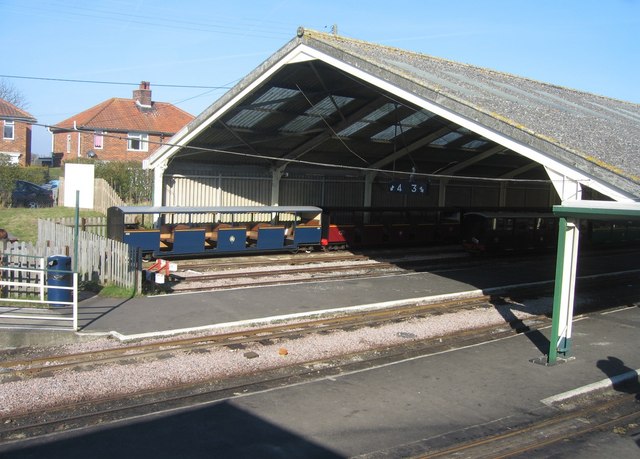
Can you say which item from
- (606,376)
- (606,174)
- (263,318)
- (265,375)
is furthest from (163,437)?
(606,174)

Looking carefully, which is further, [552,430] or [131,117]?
[131,117]

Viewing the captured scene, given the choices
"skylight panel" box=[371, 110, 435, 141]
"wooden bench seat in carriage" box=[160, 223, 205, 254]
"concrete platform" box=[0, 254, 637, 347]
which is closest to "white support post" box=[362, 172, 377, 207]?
"skylight panel" box=[371, 110, 435, 141]

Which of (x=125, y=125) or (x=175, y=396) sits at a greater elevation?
(x=125, y=125)

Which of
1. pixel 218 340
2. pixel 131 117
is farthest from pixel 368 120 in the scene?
pixel 131 117

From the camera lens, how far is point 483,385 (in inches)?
386

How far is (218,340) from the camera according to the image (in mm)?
11789

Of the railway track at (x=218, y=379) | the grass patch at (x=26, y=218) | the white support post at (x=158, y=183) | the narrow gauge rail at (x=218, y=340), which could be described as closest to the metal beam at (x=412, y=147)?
the white support post at (x=158, y=183)

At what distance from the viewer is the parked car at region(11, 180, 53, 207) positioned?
108 feet

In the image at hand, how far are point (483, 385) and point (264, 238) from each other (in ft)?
49.6

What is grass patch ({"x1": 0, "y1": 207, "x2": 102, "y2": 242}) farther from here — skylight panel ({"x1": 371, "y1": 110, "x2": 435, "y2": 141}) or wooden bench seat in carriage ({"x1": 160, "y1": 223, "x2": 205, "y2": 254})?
skylight panel ({"x1": 371, "y1": 110, "x2": 435, "y2": 141})

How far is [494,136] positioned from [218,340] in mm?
7519

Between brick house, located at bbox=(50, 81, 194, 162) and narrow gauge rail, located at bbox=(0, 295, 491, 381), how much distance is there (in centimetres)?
3515

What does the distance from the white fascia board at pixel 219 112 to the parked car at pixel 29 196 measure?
12669mm

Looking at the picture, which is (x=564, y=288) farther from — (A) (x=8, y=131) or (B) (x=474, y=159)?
(A) (x=8, y=131)
